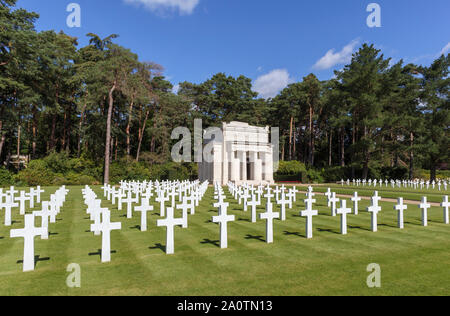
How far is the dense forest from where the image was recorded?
31.9 meters

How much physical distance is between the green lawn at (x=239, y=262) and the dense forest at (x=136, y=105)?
27.9 metres

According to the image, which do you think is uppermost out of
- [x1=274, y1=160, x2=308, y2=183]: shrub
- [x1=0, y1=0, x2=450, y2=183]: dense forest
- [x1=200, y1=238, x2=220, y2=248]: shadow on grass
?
[x1=0, y1=0, x2=450, y2=183]: dense forest

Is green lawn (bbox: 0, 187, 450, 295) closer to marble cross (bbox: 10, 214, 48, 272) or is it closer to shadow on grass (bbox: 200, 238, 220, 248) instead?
shadow on grass (bbox: 200, 238, 220, 248)

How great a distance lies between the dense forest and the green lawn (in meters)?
27.9

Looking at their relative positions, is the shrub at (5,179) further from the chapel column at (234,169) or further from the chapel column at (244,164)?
the chapel column at (244,164)

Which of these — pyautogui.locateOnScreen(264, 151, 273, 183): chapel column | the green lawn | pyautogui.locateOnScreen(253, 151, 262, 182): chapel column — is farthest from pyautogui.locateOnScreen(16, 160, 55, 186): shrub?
pyautogui.locateOnScreen(264, 151, 273, 183): chapel column

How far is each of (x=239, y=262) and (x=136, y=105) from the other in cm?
4576

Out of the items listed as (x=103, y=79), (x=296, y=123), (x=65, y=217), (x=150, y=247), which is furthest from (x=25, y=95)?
(x=296, y=123)

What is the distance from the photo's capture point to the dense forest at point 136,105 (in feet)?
105

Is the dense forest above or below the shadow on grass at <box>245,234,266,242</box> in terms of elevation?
above

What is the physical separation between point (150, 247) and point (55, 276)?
2130 millimetres

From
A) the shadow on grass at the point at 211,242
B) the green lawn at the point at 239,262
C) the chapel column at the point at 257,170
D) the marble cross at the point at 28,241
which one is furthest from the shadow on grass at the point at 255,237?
the chapel column at the point at 257,170

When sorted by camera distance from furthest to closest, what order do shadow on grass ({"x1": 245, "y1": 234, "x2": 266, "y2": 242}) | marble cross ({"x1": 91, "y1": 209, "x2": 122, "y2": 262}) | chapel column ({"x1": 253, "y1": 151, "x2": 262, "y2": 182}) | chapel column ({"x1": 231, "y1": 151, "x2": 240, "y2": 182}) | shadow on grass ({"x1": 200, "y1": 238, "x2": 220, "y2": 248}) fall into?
chapel column ({"x1": 253, "y1": 151, "x2": 262, "y2": 182}) → chapel column ({"x1": 231, "y1": 151, "x2": 240, "y2": 182}) → shadow on grass ({"x1": 245, "y1": 234, "x2": 266, "y2": 242}) → shadow on grass ({"x1": 200, "y1": 238, "x2": 220, "y2": 248}) → marble cross ({"x1": 91, "y1": 209, "x2": 122, "y2": 262})
